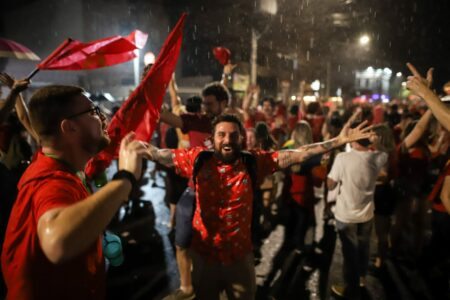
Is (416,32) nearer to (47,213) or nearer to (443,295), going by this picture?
(443,295)

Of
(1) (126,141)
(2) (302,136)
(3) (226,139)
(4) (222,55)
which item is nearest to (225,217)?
(3) (226,139)

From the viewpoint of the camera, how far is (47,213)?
1343 mm

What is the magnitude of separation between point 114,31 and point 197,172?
25038mm

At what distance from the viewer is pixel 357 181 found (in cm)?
393

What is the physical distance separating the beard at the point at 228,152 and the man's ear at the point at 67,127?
150 cm

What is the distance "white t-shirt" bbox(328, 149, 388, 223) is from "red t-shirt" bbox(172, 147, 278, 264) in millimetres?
1461

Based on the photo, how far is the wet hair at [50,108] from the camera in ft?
5.47

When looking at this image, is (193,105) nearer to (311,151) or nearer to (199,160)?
(199,160)

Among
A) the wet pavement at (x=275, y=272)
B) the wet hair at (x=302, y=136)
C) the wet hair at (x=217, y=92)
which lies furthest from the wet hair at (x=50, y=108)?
the wet hair at (x=302, y=136)

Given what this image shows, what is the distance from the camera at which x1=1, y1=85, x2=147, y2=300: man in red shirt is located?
1.30 metres

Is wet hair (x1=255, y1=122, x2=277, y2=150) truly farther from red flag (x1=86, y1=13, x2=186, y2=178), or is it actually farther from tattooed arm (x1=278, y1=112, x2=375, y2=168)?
red flag (x1=86, y1=13, x2=186, y2=178)

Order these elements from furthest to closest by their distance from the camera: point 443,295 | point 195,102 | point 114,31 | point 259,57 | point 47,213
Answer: point 259,57 → point 114,31 → point 195,102 → point 443,295 → point 47,213

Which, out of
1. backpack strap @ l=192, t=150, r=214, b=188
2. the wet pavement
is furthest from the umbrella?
backpack strap @ l=192, t=150, r=214, b=188

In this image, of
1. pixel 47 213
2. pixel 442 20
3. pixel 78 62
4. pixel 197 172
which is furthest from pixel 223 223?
pixel 442 20
